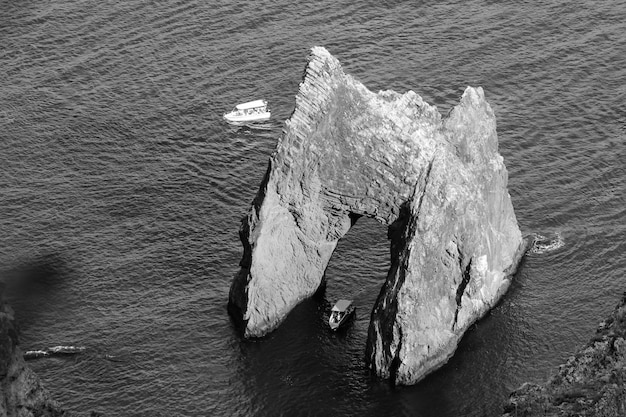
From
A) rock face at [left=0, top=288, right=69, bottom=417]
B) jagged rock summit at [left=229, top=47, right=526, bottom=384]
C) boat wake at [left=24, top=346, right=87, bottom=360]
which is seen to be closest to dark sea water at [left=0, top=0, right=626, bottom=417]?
boat wake at [left=24, top=346, right=87, bottom=360]

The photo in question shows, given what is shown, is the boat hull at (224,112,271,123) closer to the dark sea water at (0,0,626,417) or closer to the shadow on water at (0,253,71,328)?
the dark sea water at (0,0,626,417)

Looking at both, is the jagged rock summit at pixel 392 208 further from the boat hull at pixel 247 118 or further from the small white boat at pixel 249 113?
the small white boat at pixel 249 113

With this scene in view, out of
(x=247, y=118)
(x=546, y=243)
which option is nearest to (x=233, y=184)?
(x=247, y=118)

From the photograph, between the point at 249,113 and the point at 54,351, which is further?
the point at 249,113

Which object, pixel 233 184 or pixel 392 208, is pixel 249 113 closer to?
pixel 233 184

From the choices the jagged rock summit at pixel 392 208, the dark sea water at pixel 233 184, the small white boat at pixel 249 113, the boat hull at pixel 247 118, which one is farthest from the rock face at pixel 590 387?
the small white boat at pixel 249 113
